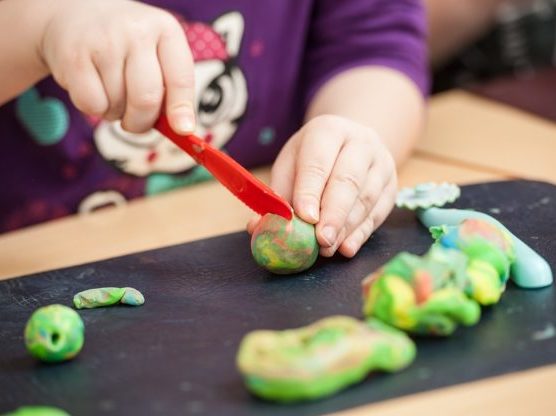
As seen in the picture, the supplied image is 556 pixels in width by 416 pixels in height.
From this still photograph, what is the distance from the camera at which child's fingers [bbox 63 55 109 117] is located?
0.70 m

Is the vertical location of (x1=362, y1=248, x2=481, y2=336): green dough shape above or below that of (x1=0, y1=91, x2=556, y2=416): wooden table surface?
above

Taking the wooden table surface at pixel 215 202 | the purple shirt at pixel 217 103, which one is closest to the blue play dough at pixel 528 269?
the wooden table surface at pixel 215 202

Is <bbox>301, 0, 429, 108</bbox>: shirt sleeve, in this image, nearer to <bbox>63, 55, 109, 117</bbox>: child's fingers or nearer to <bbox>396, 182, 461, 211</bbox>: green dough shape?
<bbox>396, 182, 461, 211</bbox>: green dough shape

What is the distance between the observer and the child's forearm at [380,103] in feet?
3.04

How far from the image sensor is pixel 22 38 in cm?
78

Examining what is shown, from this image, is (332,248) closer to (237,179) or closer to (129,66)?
(237,179)

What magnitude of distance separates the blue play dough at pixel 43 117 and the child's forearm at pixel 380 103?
10.8 inches

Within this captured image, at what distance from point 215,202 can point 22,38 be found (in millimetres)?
242

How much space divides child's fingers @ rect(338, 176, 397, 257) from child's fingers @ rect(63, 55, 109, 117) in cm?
22

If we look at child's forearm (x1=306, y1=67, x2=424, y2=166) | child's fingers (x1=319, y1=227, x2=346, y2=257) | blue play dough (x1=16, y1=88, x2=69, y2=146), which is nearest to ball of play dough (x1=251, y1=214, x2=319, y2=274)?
child's fingers (x1=319, y1=227, x2=346, y2=257)

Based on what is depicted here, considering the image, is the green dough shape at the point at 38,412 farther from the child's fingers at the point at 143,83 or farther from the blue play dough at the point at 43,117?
the blue play dough at the point at 43,117

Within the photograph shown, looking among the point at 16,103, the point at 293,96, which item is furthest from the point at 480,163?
the point at 16,103

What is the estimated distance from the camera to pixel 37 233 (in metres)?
0.87

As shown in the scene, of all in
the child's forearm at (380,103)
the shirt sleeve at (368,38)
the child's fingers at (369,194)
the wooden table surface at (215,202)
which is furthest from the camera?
the shirt sleeve at (368,38)
